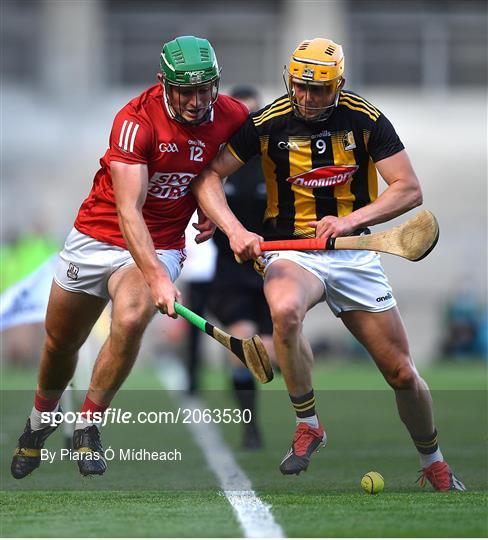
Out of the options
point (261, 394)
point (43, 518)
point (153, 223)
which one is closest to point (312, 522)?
point (43, 518)

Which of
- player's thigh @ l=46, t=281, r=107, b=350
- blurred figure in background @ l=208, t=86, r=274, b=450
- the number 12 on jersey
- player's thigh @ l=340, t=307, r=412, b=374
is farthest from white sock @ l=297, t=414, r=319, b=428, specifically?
blurred figure in background @ l=208, t=86, r=274, b=450

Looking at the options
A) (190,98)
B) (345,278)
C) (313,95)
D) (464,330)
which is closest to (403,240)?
(345,278)

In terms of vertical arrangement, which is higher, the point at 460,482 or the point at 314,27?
the point at 460,482

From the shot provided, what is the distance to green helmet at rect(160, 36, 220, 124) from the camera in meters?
5.52

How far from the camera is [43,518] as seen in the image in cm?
480

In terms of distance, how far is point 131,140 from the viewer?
561 centimetres

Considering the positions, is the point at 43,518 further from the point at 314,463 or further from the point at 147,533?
the point at 314,463

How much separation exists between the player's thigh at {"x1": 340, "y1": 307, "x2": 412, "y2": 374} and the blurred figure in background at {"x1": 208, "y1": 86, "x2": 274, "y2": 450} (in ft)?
6.73

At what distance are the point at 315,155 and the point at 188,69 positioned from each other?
0.72m

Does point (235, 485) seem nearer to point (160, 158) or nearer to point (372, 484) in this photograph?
point (372, 484)

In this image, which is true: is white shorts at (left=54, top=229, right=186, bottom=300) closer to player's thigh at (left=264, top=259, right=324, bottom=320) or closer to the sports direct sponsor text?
player's thigh at (left=264, top=259, right=324, bottom=320)

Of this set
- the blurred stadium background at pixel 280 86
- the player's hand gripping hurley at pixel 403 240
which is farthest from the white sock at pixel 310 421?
the blurred stadium background at pixel 280 86

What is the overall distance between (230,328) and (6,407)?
2864 millimetres

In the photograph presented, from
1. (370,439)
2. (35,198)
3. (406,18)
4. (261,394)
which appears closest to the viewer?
(370,439)
